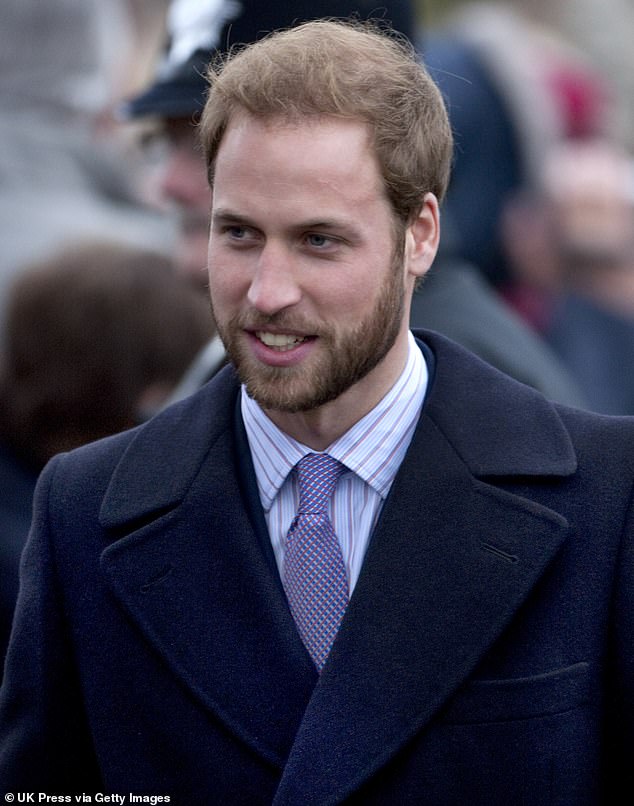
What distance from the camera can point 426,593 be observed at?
9.54 feet

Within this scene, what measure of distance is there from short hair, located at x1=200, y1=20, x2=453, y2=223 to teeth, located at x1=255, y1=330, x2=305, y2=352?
290 mm

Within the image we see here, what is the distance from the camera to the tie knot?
3008mm

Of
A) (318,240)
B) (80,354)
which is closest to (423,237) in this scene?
(318,240)

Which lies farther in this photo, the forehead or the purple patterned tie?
the purple patterned tie

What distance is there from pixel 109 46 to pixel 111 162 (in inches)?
38.3

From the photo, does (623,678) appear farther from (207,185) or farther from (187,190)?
(187,190)

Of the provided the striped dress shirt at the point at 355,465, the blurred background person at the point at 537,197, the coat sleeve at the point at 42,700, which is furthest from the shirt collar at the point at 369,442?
the blurred background person at the point at 537,197

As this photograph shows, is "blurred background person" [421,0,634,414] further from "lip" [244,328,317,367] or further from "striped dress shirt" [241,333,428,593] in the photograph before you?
"lip" [244,328,317,367]

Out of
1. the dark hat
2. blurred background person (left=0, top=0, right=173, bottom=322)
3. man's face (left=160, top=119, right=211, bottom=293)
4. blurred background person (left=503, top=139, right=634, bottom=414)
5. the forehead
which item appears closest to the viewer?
the forehead

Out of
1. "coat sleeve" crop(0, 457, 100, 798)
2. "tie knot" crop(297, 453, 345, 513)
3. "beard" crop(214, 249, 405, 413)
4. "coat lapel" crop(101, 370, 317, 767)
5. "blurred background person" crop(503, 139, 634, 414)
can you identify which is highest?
"beard" crop(214, 249, 405, 413)

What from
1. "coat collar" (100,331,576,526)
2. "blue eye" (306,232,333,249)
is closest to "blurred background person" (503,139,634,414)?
"coat collar" (100,331,576,526)

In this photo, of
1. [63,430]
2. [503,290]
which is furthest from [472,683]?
[503,290]

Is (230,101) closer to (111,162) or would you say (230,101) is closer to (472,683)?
(472,683)

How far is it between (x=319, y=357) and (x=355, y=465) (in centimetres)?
26
